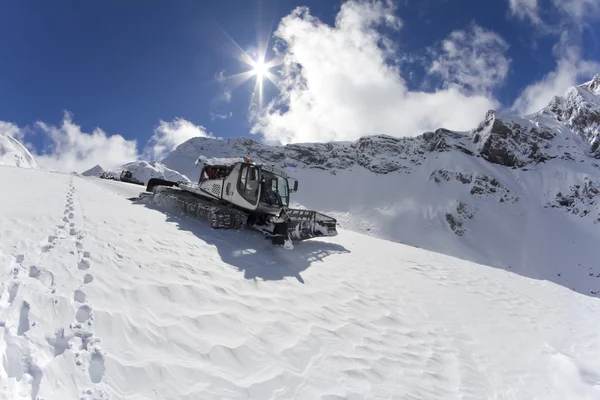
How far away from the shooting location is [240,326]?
16.7ft

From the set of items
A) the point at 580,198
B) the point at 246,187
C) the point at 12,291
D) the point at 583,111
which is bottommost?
the point at 12,291

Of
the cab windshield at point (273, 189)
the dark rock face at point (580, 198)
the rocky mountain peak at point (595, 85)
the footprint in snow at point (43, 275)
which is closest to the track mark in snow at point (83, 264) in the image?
the footprint in snow at point (43, 275)

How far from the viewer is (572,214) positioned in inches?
4188

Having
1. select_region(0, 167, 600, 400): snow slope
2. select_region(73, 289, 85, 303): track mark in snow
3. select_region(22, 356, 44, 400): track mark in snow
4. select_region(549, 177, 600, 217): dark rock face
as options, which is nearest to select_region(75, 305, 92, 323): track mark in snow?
select_region(0, 167, 600, 400): snow slope

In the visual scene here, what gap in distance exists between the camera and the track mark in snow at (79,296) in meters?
4.50

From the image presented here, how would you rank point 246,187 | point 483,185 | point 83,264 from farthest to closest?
point 483,185
point 246,187
point 83,264

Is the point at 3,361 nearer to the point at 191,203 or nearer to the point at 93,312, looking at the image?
the point at 93,312

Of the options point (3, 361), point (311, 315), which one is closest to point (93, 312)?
point (3, 361)

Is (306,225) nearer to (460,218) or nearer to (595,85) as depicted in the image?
(460,218)

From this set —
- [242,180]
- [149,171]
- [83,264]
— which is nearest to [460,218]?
[242,180]

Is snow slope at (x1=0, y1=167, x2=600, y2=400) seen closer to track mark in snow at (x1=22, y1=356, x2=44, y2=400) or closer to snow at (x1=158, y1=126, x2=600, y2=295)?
track mark in snow at (x1=22, y1=356, x2=44, y2=400)

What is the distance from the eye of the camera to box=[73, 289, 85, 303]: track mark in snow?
177 inches

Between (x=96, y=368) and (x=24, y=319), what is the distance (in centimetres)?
119

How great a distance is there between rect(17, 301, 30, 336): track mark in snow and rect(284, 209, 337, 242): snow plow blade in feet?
24.7
